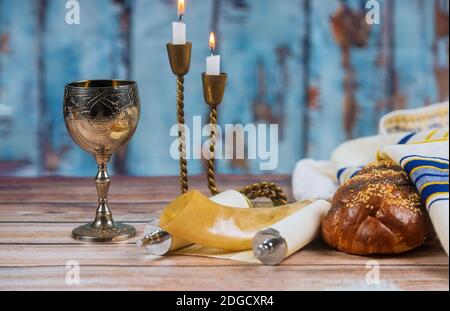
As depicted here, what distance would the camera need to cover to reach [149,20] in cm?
220

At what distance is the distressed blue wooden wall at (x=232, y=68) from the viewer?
2180mm

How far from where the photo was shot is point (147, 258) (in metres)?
1.30

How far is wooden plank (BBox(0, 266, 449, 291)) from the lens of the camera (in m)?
1.17

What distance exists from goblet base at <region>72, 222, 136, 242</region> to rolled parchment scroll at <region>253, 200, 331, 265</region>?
0.27 meters

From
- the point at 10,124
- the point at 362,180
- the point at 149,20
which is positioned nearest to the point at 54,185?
the point at 10,124

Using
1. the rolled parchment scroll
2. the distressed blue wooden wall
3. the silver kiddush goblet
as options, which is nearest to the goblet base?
the silver kiddush goblet

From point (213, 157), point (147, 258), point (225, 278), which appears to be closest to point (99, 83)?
point (213, 157)

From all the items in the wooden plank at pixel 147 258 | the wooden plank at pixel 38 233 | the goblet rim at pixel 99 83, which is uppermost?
the goblet rim at pixel 99 83

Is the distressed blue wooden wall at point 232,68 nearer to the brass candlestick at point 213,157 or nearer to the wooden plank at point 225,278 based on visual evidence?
the brass candlestick at point 213,157

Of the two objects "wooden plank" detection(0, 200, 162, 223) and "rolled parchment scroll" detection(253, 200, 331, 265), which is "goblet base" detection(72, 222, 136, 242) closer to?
"wooden plank" detection(0, 200, 162, 223)

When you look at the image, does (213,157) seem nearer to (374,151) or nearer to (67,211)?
(67,211)

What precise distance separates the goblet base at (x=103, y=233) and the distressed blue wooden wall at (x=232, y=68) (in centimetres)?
77

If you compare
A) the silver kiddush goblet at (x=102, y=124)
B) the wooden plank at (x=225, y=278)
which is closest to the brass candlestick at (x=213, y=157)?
the silver kiddush goblet at (x=102, y=124)

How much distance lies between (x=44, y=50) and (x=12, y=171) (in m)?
0.32
